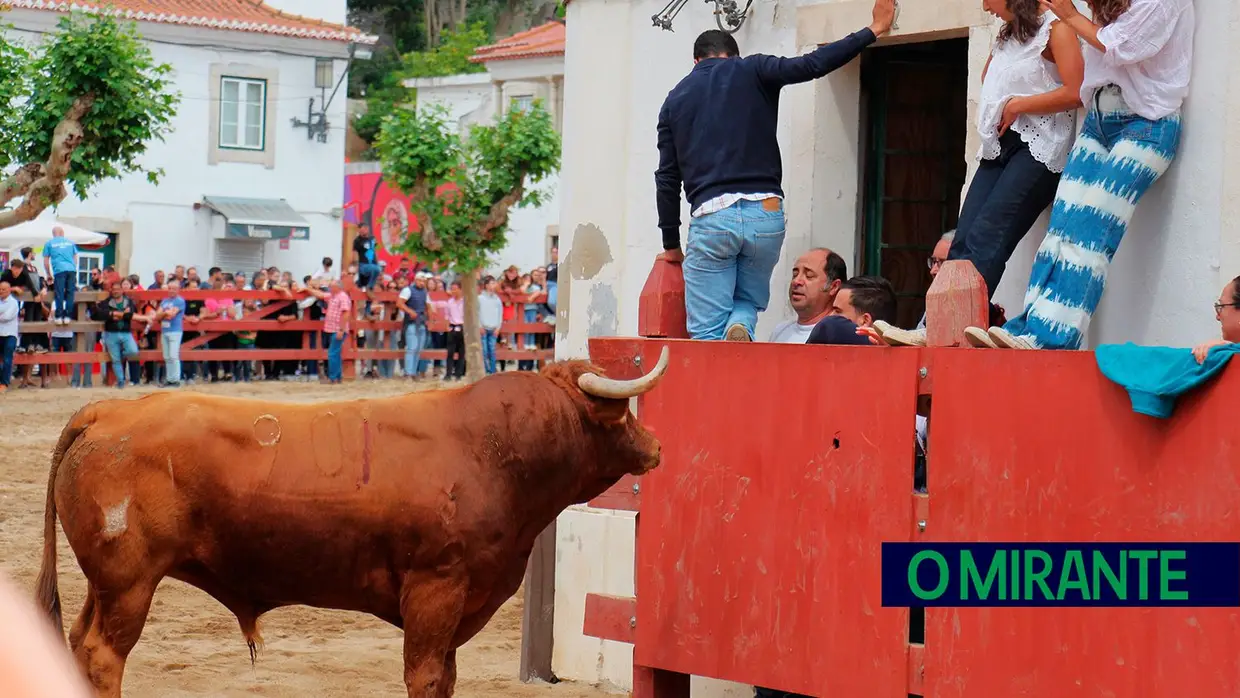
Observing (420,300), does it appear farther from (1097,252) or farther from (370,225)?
(1097,252)

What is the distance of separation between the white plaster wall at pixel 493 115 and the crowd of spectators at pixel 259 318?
317 inches

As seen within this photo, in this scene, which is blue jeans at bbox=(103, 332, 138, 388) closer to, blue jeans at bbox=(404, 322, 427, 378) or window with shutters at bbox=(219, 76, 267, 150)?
blue jeans at bbox=(404, 322, 427, 378)

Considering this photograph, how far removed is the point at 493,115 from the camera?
3603 centimetres

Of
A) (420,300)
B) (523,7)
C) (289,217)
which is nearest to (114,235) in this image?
(289,217)

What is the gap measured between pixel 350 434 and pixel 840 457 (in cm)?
172

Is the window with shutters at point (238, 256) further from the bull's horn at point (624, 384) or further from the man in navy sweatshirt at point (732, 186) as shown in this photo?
the bull's horn at point (624, 384)

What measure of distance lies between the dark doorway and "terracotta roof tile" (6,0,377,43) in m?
26.9

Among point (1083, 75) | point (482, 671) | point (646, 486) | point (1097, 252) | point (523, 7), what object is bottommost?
point (482, 671)

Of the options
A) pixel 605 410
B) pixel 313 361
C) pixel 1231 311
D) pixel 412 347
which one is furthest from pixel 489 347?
pixel 1231 311

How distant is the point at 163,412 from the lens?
222 inches

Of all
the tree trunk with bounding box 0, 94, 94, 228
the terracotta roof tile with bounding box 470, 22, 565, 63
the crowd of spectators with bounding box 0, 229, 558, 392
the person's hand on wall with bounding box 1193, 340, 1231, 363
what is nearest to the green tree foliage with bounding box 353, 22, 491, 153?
the terracotta roof tile with bounding box 470, 22, 565, 63

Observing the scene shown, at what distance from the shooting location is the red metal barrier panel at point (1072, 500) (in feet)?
15.3

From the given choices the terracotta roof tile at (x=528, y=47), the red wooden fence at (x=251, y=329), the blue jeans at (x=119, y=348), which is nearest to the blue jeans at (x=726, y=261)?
the red wooden fence at (x=251, y=329)

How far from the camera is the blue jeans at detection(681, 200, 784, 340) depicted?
20.9 feet
